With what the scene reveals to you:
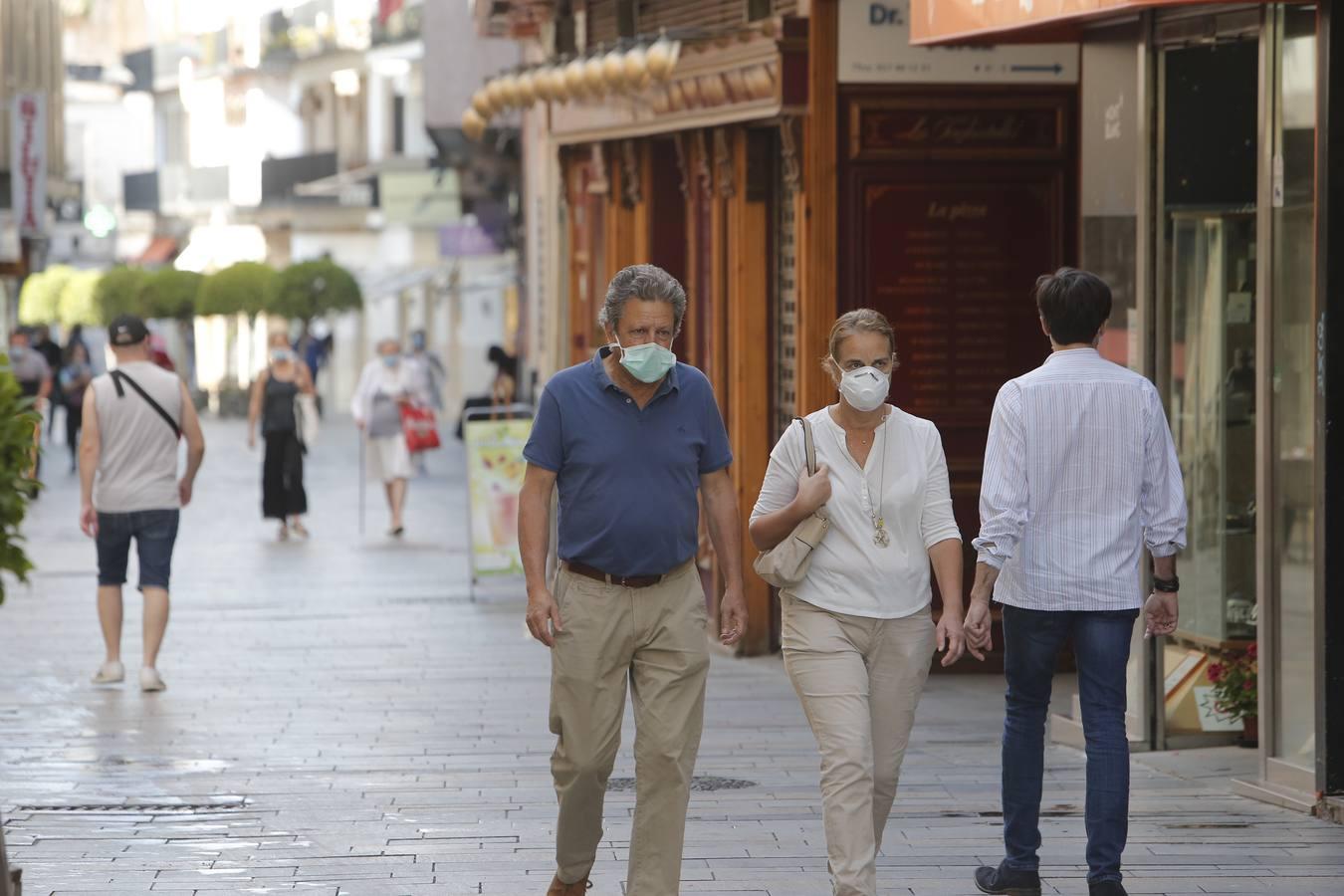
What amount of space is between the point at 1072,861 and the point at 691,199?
7079 mm

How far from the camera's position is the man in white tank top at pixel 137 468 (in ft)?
38.3

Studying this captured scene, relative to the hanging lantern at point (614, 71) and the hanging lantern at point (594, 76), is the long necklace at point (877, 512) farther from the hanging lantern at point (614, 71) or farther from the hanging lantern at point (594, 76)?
the hanging lantern at point (594, 76)

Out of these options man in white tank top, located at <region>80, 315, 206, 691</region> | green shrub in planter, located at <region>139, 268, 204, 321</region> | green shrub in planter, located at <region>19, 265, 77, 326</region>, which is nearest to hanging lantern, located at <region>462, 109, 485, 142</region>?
man in white tank top, located at <region>80, 315, 206, 691</region>

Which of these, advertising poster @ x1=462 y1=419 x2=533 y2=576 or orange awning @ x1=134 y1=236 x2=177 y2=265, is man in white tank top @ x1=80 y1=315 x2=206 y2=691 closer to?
advertising poster @ x1=462 y1=419 x2=533 y2=576

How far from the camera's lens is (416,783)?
30.8ft

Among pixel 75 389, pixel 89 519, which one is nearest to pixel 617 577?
pixel 89 519

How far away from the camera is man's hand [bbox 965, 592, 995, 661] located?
6.75m

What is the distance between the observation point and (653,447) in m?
6.66

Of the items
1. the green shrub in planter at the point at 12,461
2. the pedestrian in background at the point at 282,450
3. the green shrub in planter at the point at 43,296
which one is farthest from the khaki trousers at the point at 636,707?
the green shrub in planter at the point at 43,296

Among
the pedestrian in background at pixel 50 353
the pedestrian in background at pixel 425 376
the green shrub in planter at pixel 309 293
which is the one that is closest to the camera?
the pedestrian in background at pixel 425 376

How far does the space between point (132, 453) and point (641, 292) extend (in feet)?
18.5

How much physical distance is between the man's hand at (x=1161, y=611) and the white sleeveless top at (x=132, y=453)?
588 centimetres

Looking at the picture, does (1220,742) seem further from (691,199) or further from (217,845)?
(691,199)

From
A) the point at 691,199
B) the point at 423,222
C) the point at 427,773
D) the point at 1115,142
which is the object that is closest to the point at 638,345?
the point at 427,773
